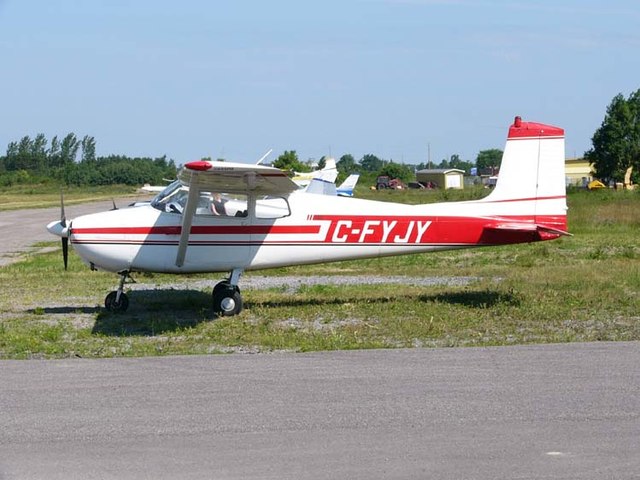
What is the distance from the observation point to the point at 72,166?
120938 millimetres

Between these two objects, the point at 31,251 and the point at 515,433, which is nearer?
the point at 515,433

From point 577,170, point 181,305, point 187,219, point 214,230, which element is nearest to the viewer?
point 187,219

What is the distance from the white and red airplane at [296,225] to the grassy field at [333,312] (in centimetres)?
71

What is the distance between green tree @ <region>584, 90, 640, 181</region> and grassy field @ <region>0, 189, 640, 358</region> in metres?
72.7

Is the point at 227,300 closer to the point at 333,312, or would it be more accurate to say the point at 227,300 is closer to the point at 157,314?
the point at 157,314

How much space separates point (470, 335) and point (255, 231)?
349 centimetres

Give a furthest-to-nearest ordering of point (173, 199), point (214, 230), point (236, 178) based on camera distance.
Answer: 1. point (173, 199)
2. point (214, 230)
3. point (236, 178)

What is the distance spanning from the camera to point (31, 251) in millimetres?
25062

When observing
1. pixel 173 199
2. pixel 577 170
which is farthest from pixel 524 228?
pixel 577 170

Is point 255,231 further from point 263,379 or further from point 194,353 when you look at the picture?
point 263,379

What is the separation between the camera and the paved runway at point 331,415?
5.61 metres

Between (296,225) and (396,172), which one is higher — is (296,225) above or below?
above

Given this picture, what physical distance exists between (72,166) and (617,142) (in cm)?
6852

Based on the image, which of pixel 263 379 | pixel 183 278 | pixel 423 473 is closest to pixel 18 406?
pixel 263 379
